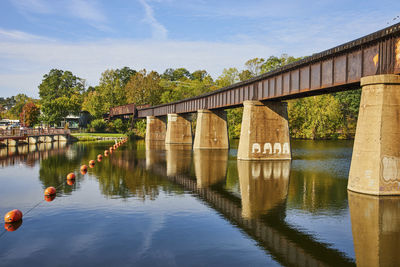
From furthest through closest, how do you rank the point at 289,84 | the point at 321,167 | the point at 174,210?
the point at 321,167 → the point at 289,84 → the point at 174,210

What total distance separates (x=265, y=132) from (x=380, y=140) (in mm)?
20245

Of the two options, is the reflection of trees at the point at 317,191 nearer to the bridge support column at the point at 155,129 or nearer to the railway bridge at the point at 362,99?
the railway bridge at the point at 362,99

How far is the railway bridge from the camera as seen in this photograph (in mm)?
20438

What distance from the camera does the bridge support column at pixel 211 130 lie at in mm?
58656

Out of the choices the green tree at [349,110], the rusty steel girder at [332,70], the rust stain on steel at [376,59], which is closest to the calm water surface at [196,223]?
the rusty steel girder at [332,70]

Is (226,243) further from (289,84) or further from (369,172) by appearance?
(289,84)

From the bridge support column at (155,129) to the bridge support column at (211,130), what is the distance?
35546mm

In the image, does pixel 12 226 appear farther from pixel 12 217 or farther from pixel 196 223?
pixel 196 223

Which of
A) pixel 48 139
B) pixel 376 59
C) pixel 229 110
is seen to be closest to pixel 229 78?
pixel 229 110

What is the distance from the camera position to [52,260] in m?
11.6

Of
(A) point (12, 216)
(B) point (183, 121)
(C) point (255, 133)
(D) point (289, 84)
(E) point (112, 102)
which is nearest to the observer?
(A) point (12, 216)

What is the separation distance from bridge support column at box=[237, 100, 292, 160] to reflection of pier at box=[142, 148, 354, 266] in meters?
6.15

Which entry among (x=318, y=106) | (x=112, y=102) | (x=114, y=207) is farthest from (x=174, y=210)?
(x=112, y=102)

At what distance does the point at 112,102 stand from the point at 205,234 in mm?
131697
